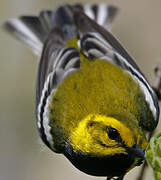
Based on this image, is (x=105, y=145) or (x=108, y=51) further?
(x=108, y=51)

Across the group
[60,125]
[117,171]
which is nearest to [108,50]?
[60,125]

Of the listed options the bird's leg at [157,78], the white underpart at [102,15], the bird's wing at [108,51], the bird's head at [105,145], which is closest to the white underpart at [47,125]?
the bird's head at [105,145]

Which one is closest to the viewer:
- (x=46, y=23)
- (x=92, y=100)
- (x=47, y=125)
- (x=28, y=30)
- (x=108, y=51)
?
(x=92, y=100)

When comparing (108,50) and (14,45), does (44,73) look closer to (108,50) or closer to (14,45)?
(108,50)

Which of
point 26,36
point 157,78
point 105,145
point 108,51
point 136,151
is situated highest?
point 26,36

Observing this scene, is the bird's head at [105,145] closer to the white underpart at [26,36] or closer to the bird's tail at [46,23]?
the bird's tail at [46,23]

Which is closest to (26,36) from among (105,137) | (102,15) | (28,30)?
(28,30)

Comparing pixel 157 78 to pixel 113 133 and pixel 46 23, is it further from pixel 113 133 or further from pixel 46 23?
pixel 46 23
